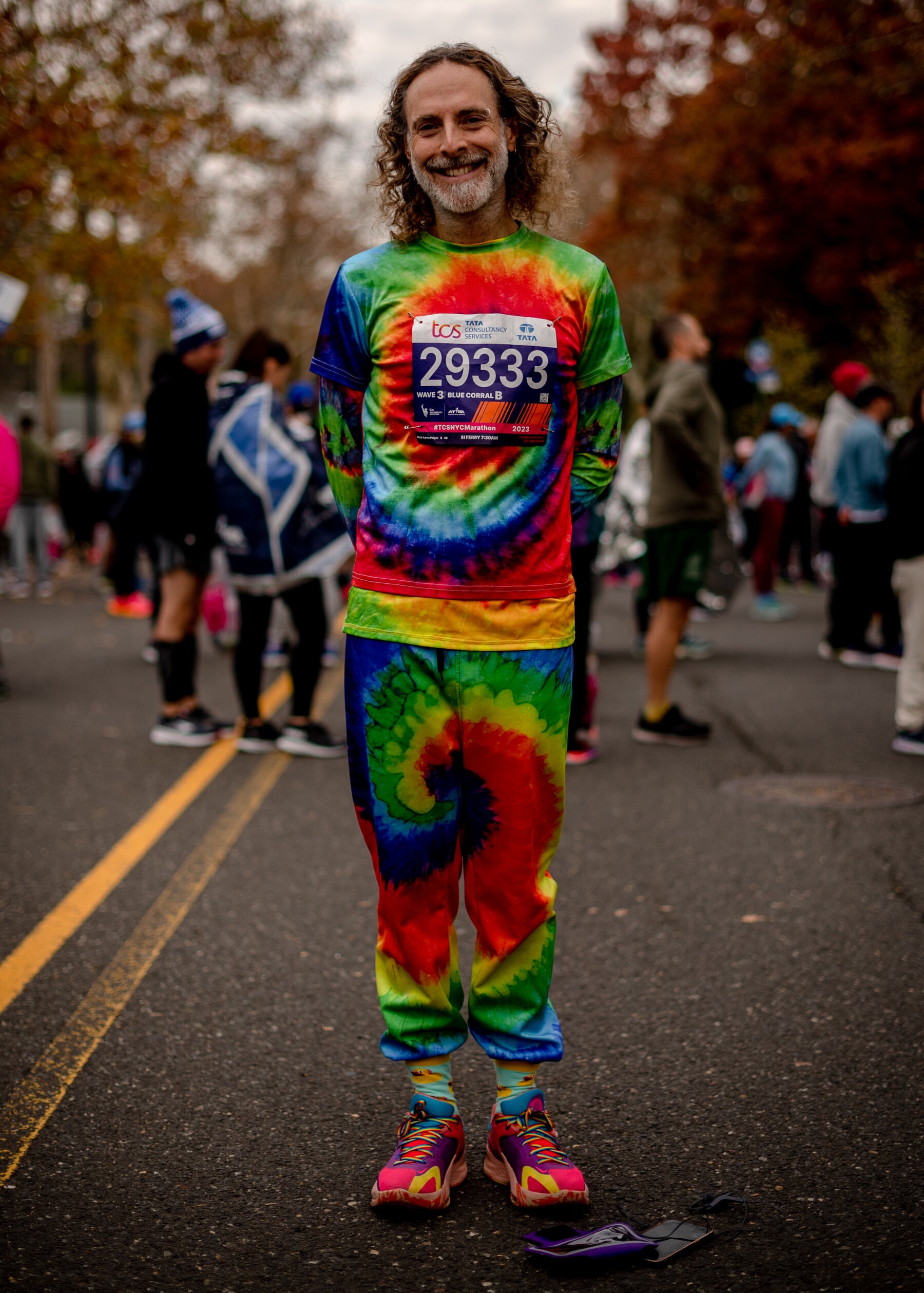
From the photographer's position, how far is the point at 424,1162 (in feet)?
9.20

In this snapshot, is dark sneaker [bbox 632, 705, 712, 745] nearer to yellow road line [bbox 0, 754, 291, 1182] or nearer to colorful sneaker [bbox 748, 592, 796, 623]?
yellow road line [bbox 0, 754, 291, 1182]

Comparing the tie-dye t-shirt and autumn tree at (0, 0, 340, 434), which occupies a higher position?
autumn tree at (0, 0, 340, 434)

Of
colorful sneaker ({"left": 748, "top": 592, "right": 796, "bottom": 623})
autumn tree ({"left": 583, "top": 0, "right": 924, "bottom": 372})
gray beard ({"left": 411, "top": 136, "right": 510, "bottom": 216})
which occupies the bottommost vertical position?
colorful sneaker ({"left": 748, "top": 592, "right": 796, "bottom": 623})

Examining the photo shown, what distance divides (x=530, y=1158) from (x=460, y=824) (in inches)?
26.4

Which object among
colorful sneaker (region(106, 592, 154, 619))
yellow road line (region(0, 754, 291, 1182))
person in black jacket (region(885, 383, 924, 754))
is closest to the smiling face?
yellow road line (region(0, 754, 291, 1182))

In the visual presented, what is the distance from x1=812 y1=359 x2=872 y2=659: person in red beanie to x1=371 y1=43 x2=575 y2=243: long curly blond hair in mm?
7967

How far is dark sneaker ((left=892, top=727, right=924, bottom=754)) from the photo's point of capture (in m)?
7.43

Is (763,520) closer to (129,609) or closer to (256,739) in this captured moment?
(129,609)

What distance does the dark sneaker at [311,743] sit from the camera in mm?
7332

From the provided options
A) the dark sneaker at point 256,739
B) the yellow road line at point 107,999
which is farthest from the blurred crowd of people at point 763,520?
the yellow road line at point 107,999

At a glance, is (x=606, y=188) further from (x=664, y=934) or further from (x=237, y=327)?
(x=664, y=934)

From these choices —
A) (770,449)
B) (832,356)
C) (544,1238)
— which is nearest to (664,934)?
(544,1238)

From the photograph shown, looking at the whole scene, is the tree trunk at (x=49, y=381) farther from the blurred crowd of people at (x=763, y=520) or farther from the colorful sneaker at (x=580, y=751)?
the colorful sneaker at (x=580, y=751)

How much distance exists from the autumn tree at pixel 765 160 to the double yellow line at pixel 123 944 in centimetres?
1101
